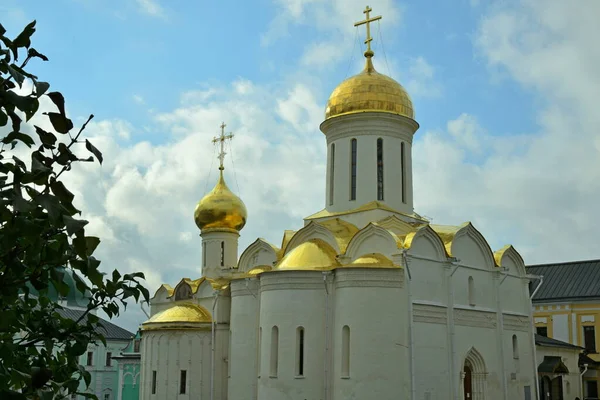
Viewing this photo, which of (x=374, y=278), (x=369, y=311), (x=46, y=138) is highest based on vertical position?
(x=374, y=278)

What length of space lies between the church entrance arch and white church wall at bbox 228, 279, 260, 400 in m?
5.81

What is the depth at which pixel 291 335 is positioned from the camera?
703 inches

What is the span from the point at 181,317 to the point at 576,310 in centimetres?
1578

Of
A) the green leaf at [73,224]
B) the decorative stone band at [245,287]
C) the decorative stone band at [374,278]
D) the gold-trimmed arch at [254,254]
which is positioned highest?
the gold-trimmed arch at [254,254]

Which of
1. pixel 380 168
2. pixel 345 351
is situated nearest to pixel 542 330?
→ pixel 380 168

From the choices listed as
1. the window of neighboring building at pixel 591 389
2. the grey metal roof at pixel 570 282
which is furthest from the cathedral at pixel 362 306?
the grey metal roof at pixel 570 282

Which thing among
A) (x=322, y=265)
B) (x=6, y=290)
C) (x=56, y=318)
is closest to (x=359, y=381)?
(x=322, y=265)

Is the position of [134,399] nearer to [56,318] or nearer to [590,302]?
[590,302]

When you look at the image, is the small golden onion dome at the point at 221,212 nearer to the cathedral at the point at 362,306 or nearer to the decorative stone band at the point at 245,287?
the cathedral at the point at 362,306

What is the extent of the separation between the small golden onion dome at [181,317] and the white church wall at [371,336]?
22.0 ft

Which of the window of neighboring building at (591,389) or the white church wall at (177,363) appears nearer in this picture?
the white church wall at (177,363)

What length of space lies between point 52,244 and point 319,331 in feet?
49.0

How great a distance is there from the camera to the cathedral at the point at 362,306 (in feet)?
56.8

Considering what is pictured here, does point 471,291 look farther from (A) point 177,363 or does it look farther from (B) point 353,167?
(A) point 177,363
